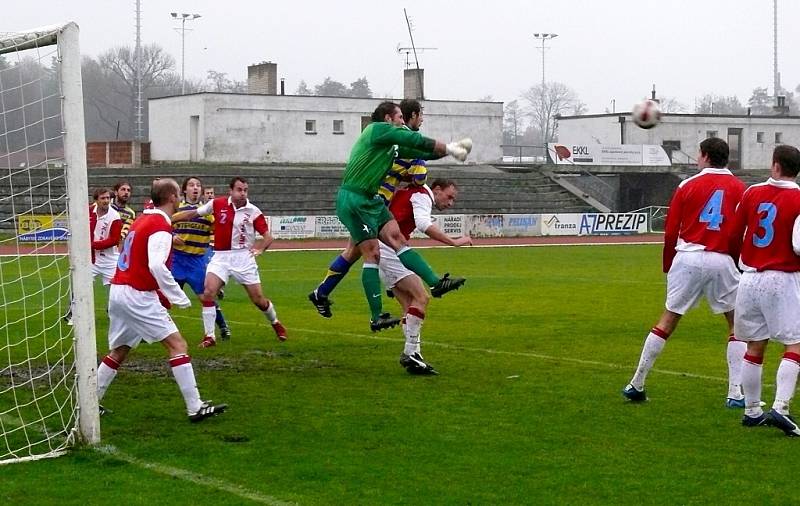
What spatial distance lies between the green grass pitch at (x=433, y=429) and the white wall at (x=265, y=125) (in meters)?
46.6

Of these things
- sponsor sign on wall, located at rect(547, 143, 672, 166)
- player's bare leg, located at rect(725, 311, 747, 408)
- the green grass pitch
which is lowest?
the green grass pitch

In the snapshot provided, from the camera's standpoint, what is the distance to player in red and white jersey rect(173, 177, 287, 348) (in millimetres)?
14477

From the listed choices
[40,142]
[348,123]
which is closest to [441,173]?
[348,123]

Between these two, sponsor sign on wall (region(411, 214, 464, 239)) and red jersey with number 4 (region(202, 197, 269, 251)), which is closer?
red jersey with number 4 (region(202, 197, 269, 251))

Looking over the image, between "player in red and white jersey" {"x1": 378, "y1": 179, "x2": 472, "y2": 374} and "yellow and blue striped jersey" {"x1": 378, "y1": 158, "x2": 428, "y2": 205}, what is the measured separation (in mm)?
88

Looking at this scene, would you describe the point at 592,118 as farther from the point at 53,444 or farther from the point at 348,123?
the point at 53,444

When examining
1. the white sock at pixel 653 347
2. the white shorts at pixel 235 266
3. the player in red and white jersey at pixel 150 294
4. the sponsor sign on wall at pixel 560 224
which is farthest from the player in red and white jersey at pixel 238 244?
the sponsor sign on wall at pixel 560 224

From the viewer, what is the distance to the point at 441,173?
195 feet

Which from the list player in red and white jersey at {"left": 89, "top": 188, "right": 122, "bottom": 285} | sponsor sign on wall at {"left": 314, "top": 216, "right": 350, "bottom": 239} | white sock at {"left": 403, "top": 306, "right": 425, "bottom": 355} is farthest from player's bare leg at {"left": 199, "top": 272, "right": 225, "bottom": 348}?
sponsor sign on wall at {"left": 314, "top": 216, "right": 350, "bottom": 239}

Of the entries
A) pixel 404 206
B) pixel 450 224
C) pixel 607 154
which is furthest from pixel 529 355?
pixel 607 154

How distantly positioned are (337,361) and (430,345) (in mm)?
1875

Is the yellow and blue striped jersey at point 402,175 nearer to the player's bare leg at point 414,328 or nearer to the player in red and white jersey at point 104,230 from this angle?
the player's bare leg at point 414,328

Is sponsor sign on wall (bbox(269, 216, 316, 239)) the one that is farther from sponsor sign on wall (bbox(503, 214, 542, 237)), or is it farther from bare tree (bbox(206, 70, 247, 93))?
bare tree (bbox(206, 70, 247, 93))

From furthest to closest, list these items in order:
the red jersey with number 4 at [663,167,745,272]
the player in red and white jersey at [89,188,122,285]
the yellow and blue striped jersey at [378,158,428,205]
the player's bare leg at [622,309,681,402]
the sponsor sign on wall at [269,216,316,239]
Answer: the sponsor sign on wall at [269,216,316,239]
the player in red and white jersey at [89,188,122,285]
the yellow and blue striped jersey at [378,158,428,205]
the player's bare leg at [622,309,681,402]
the red jersey with number 4 at [663,167,745,272]
